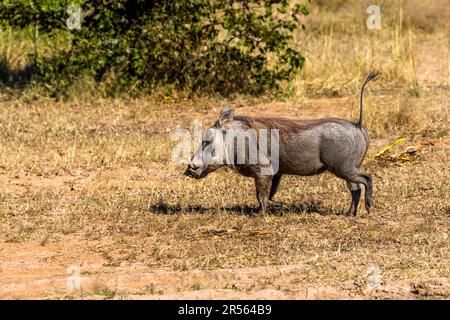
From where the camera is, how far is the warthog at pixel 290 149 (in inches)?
290

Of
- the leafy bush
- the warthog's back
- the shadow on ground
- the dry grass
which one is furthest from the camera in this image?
the leafy bush

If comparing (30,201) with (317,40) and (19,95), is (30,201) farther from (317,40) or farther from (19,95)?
(317,40)

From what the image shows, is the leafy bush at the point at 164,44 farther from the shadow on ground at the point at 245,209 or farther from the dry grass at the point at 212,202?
the shadow on ground at the point at 245,209

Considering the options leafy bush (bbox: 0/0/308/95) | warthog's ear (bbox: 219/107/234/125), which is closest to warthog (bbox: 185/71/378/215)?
warthog's ear (bbox: 219/107/234/125)

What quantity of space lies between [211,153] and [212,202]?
2.65ft

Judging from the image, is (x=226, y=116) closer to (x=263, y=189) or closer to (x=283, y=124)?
(x=283, y=124)

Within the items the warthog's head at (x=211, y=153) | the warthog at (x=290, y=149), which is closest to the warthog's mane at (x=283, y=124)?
the warthog at (x=290, y=149)

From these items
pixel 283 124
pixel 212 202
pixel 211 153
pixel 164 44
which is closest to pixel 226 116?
pixel 211 153

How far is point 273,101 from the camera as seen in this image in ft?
38.6

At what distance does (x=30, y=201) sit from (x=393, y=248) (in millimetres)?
3130

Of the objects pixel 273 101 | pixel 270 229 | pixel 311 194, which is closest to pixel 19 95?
pixel 273 101

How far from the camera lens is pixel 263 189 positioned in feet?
24.5

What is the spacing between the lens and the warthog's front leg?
7438mm

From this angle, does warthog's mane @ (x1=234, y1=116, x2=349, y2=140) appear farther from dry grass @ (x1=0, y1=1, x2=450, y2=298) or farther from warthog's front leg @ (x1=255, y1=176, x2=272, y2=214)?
dry grass @ (x1=0, y1=1, x2=450, y2=298)
